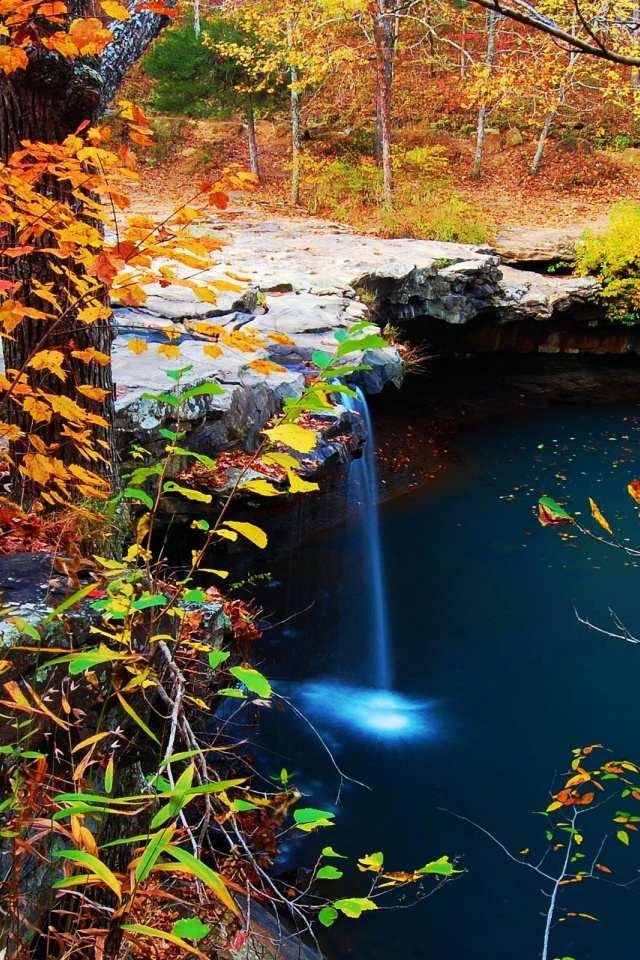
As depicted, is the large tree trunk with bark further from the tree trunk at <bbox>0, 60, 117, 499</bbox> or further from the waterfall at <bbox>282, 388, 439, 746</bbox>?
the waterfall at <bbox>282, 388, 439, 746</bbox>

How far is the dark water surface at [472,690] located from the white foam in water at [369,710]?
0.03 metres

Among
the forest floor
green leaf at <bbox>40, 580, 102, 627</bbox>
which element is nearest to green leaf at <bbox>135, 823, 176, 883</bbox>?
green leaf at <bbox>40, 580, 102, 627</bbox>

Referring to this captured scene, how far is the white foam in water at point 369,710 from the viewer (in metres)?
5.32

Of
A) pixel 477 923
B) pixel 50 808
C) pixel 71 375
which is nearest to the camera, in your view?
pixel 50 808

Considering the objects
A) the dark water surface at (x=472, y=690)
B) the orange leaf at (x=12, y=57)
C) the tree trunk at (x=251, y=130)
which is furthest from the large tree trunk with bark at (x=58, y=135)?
the tree trunk at (x=251, y=130)

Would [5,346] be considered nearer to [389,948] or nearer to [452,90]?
[389,948]

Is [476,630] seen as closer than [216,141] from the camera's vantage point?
Yes

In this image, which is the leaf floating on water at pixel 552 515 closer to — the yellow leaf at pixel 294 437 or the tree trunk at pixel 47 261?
the yellow leaf at pixel 294 437

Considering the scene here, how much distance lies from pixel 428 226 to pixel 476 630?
8.67 metres

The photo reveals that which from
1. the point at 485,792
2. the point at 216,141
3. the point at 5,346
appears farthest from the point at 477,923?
the point at 216,141

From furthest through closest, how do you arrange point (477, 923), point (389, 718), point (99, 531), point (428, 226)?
point (428, 226)
point (389, 718)
point (477, 923)
point (99, 531)

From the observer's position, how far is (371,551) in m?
7.35

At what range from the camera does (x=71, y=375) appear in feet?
11.9

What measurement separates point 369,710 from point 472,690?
853mm
